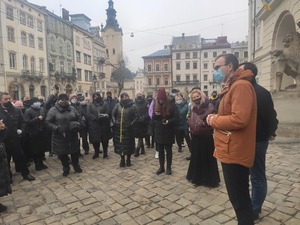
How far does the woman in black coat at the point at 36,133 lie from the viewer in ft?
Result: 20.7

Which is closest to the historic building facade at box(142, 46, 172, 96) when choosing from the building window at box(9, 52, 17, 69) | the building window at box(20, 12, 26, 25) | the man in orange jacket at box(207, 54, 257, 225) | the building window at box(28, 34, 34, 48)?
the building window at box(28, 34, 34, 48)

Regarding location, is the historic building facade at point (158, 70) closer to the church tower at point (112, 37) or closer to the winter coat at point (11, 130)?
the church tower at point (112, 37)

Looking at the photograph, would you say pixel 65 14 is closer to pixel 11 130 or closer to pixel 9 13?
pixel 9 13

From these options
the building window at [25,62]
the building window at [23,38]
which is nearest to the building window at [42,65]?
the building window at [25,62]

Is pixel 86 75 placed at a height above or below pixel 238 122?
above

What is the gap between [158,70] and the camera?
2844 inches

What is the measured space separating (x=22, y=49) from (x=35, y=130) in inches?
1209

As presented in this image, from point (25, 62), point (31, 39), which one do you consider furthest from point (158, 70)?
point (25, 62)

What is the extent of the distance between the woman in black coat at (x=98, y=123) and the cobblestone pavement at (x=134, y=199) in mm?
1250

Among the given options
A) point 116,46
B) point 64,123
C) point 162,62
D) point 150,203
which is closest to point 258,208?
point 150,203

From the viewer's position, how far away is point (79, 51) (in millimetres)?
47281

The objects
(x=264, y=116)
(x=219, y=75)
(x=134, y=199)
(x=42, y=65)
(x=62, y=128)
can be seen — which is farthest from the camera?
(x=42, y=65)

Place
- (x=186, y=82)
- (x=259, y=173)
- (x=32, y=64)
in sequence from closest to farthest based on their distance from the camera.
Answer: (x=259, y=173)
(x=32, y=64)
(x=186, y=82)

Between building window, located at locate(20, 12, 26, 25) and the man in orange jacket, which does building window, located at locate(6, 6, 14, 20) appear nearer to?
building window, located at locate(20, 12, 26, 25)
